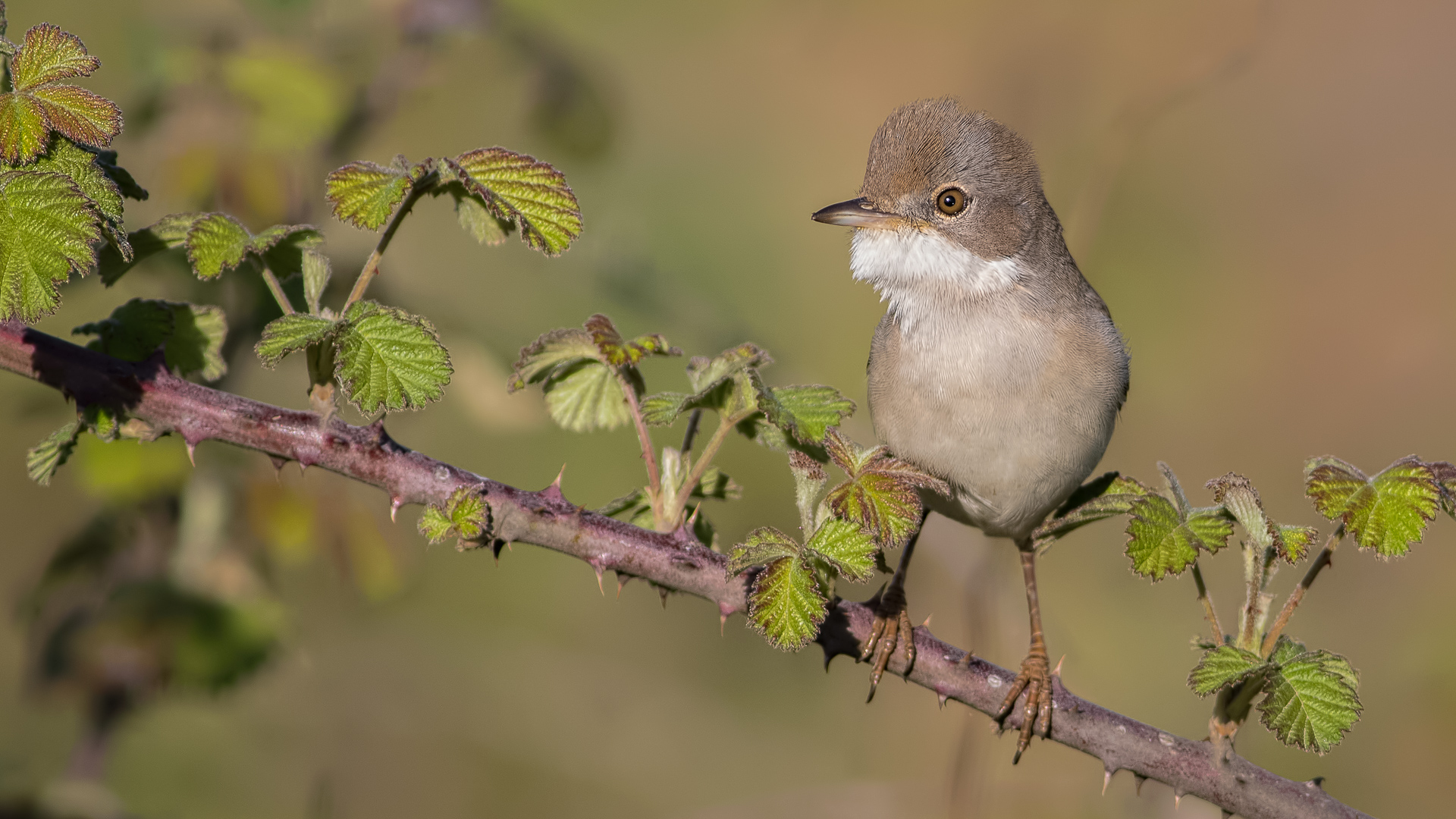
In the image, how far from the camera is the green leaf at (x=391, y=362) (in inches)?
76.4

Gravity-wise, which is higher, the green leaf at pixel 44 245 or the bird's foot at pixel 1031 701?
the green leaf at pixel 44 245

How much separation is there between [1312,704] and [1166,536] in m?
0.42

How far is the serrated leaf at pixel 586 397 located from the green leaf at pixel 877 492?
57 centimetres

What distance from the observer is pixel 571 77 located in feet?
12.8

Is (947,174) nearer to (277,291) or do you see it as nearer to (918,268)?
(918,268)

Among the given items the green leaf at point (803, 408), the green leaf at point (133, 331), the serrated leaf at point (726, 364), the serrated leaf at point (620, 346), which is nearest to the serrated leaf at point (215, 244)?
the green leaf at point (133, 331)

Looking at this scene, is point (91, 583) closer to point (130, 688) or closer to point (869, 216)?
point (130, 688)

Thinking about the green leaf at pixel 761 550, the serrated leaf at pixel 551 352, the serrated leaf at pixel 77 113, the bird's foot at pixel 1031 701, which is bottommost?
the bird's foot at pixel 1031 701

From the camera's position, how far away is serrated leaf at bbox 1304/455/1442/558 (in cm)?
214

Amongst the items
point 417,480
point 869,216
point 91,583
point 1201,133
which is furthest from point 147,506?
point 1201,133

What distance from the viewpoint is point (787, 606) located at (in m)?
1.98

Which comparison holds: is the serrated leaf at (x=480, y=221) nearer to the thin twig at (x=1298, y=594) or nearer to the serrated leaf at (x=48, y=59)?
the serrated leaf at (x=48, y=59)

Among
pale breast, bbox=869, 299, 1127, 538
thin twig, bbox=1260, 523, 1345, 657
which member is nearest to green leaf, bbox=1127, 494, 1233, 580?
thin twig, bbox=1260, 523, 1345, 657

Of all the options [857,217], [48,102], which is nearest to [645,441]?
[48,102]
